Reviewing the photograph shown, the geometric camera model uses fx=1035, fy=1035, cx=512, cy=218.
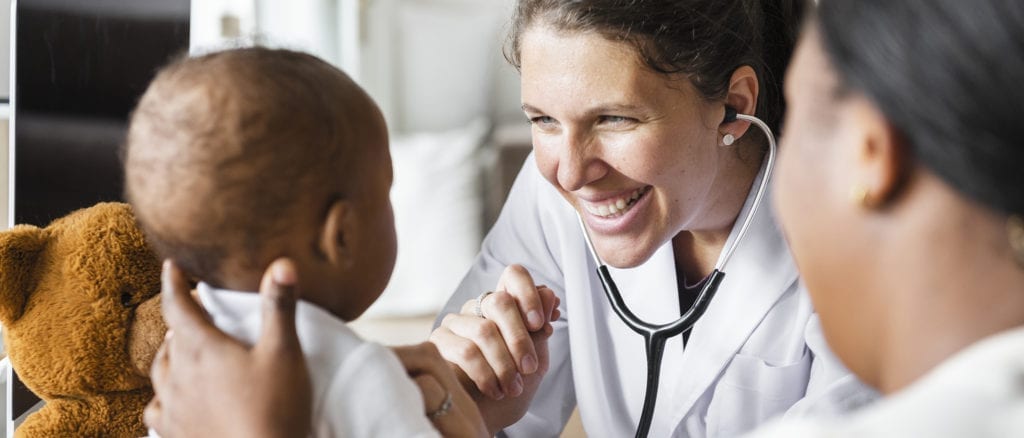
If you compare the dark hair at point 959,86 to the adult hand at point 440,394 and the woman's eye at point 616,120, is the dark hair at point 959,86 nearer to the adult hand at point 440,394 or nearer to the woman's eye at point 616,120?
the adult hand at point 440,394

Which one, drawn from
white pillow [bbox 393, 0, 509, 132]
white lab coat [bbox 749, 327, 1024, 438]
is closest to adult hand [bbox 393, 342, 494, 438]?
white lab coat [bbox 749, 327, 1024, 438]

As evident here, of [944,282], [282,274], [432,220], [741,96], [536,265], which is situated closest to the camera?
[944,282]

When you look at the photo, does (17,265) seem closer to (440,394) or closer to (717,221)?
(440,394)

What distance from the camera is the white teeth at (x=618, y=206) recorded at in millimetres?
1423

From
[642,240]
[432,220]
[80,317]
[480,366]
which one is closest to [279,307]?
[80,317]

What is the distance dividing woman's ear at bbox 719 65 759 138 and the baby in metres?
0.67

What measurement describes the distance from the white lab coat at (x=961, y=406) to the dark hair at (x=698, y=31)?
30.9 inches

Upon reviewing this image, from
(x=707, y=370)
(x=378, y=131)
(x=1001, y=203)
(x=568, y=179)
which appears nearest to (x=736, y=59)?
(x=568, y=179)

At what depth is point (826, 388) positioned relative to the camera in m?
1.28

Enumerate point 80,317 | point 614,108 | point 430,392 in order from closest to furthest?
point 430,392
point 80,317
point 614,108

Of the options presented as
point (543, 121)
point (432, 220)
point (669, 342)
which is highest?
point (543, 121)

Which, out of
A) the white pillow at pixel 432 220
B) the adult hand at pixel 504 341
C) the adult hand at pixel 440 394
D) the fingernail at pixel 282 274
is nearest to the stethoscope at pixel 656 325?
the adult hand at pixel 504 341

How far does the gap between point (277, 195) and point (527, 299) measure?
0.48 m

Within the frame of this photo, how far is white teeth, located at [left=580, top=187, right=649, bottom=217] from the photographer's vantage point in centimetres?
142
